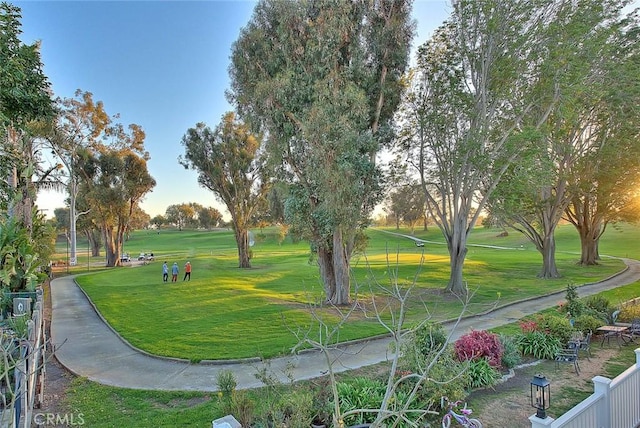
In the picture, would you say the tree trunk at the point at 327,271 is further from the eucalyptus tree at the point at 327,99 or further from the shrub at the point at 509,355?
the shrub at the point at 509,355

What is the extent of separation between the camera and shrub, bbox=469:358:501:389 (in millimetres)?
7773

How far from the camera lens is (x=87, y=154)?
36406 mm

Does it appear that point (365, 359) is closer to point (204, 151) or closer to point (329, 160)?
point (329, 160)

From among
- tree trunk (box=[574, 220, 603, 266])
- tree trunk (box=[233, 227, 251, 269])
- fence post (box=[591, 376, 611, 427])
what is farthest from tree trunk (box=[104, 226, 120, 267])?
tree trunk (box=[574, 220, 603, 266])

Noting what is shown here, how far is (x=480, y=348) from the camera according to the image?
8.44 meters

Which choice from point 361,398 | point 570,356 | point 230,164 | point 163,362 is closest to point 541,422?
point 361,398

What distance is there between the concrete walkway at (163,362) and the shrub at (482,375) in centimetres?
208

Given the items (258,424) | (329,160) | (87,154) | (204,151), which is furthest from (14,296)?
(87,154)

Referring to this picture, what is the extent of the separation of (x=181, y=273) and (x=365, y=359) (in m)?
23.8

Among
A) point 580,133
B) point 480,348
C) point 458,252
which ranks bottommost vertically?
point 480,348

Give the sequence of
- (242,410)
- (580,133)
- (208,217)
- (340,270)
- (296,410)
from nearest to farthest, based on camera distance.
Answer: (296,410) < (242,410) < (340,270) < (580,133) < (208,217)

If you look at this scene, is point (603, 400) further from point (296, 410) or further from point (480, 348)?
point (296, 410)

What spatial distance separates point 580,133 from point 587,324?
1979cm

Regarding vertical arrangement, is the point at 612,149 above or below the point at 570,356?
above
